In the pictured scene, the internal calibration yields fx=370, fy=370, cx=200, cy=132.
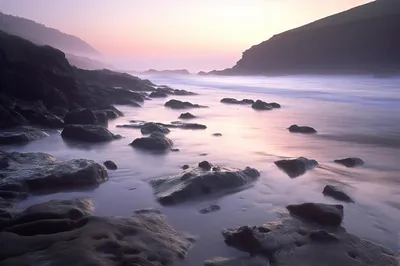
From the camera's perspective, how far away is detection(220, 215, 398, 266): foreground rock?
3.18 meters

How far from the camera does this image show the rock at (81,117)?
1034cm

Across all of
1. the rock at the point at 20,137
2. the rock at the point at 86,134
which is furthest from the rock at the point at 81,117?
the rock at the point at 86,134

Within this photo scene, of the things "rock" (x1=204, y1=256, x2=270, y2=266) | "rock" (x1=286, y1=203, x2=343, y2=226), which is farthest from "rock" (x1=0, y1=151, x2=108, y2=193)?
"rock" (x1=286, y1=203, x2=343, y2=226)

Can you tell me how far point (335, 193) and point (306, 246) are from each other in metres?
1.85

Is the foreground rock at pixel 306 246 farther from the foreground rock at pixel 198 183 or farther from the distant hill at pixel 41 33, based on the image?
the distant hill at pixel 41 33

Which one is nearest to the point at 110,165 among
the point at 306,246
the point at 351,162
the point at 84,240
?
the point at 84,240

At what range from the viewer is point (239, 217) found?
14.1 ft

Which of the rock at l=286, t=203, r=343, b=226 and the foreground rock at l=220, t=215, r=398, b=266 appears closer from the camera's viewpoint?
the foreground rock at l=220, t=215, r=398, b=266

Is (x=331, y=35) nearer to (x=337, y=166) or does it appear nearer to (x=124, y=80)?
(x=124, y=80)

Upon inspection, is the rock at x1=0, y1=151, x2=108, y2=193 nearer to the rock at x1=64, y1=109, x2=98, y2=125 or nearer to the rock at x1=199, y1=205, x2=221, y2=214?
the rock at x1=199, y1=205, x2=221, y2=214

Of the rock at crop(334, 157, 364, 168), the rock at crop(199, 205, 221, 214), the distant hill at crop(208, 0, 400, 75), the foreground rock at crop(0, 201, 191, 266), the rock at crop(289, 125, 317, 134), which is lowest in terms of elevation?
the rock at crop(289, 125, 317, 134)

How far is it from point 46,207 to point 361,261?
3009 millimetres

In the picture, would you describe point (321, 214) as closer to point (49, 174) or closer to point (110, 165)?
point (49, 174)

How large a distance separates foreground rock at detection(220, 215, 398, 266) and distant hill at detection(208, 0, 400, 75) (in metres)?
39.2
